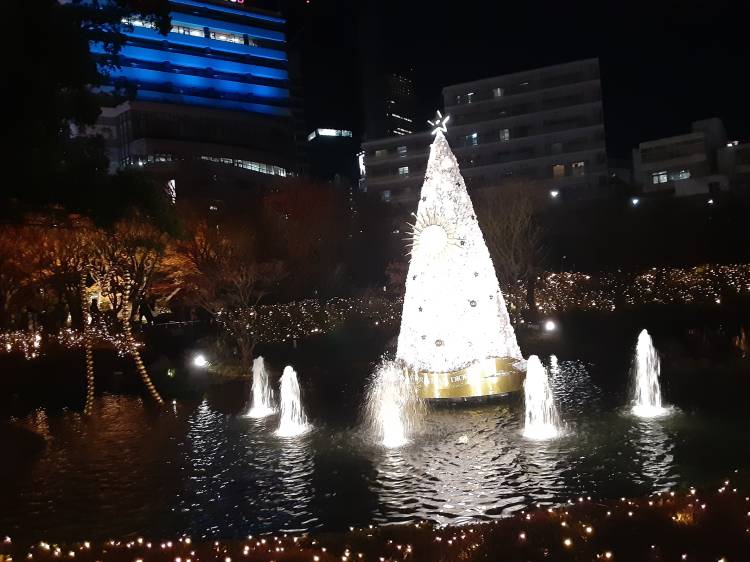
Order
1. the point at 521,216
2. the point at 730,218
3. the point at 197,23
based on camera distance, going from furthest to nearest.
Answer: the point at 197,23 < the point at 730,218 < the point at 521,216

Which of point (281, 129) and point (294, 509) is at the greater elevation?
point (281, 129)

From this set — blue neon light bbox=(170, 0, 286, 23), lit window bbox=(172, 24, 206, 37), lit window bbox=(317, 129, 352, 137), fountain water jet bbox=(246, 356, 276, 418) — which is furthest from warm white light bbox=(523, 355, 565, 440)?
lit window bbox=(317, 129, 352, 137)

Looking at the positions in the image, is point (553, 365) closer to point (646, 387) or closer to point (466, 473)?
point (646, 387)

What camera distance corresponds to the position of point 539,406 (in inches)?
512

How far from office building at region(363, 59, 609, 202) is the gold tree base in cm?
4460

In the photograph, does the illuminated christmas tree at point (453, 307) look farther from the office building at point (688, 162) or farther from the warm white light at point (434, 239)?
the office building at point (688, 162)

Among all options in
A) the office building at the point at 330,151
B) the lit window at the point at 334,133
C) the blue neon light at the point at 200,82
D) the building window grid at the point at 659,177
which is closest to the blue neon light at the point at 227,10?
the blue neon light at the point at 200,82

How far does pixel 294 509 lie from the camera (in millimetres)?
8938

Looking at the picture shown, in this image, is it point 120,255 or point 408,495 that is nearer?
point 408,495

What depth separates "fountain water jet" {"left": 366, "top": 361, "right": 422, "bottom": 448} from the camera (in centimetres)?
1240

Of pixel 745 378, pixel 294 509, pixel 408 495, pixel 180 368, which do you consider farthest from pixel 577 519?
pixel 180 368

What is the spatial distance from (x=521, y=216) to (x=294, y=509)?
26134 mm

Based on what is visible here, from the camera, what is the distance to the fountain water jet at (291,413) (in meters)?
13.7

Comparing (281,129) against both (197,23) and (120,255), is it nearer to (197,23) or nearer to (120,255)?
(197,23)
